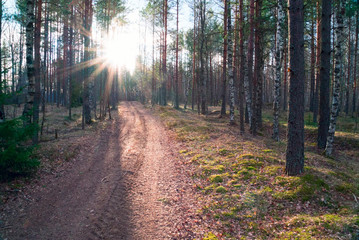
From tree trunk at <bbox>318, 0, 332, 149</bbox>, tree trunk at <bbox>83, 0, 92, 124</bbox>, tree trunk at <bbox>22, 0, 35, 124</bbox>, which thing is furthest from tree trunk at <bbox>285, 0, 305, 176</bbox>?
tree trunk at <bbox>83, 0, 92, 124</bbox>

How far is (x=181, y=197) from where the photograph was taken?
6.96 meters

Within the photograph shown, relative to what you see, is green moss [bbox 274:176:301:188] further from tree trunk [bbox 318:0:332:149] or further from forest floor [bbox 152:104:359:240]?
tree trunk [bbox 318:0:332:149]

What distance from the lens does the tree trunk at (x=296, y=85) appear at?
6637 mm

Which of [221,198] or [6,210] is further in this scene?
[221,198]

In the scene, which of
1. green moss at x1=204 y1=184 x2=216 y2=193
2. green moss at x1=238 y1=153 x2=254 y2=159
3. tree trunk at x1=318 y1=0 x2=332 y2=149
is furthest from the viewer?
tree trunk at x1=318 y1=0 x2=332 y2=149

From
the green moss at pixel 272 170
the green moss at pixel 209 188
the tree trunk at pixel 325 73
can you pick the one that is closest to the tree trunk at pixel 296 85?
the green moss at pixel 272 170

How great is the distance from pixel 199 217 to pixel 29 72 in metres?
10.3

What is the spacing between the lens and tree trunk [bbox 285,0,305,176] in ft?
21.8

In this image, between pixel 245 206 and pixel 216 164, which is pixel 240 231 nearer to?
pixel 245 206

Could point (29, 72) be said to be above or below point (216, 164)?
above

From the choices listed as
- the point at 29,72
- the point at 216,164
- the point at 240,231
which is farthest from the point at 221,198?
the point at 29,72

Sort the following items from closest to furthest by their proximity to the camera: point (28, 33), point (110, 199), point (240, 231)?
1. point (240, 231)
2. point (110, 199)
3. point (28, 33)

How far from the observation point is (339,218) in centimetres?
493

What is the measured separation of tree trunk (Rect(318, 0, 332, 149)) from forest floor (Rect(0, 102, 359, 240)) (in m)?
1.54
